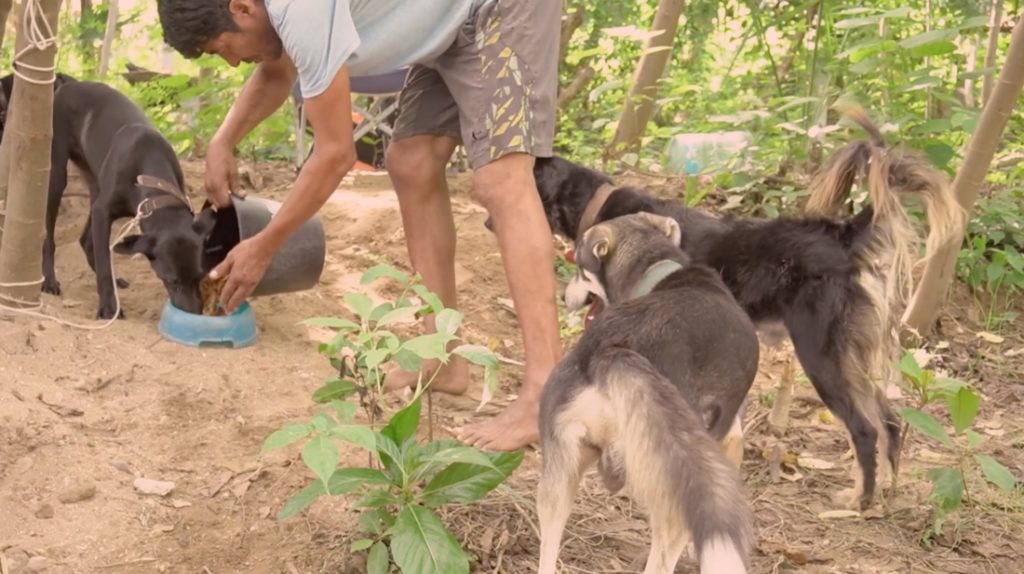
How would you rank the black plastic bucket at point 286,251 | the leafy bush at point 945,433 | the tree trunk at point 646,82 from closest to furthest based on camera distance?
the leafy bush at point 945,433 → the black plastic bucket at point 286,251 → the tree trunk at point 646,82

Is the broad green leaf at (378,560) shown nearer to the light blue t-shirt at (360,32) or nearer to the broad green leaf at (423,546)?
the broad green leaf at (423,546)

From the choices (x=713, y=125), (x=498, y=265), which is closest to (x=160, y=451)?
(x=498, y=265)

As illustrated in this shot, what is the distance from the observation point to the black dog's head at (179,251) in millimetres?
4707

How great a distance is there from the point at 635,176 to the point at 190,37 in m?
4.12

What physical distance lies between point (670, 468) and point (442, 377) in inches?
75.2

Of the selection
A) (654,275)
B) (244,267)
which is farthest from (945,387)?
(244,267)

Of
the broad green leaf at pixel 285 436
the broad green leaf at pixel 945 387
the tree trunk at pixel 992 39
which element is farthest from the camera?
the tree trunk at pixel 992 39

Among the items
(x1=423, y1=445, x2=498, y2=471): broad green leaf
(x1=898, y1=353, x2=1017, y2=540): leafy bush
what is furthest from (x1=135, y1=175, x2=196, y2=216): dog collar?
(x1=898, y1=353, x2=1017, y2=540): leafy bush

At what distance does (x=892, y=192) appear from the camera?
394 centimetres

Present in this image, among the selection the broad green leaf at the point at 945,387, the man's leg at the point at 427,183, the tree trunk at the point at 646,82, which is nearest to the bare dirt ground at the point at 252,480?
the man's leg at the point at 427,183

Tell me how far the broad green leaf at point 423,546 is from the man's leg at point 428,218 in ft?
4.35

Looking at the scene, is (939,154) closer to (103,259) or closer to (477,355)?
(477,355)

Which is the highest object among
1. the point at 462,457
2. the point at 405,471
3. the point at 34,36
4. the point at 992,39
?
the point at 34,36

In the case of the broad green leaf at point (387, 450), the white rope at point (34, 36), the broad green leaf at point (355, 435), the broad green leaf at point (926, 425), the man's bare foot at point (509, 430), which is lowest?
the man's bare foot at point (509, 430)
